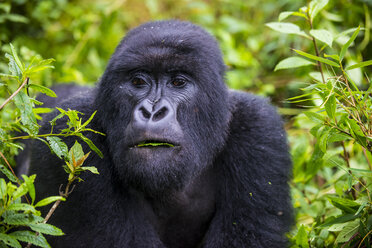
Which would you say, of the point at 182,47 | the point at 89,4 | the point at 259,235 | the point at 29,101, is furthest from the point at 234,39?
the point at 29,101

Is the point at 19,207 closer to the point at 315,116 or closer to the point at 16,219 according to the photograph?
the point at 16,219

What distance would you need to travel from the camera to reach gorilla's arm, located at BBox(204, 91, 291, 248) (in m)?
3.38

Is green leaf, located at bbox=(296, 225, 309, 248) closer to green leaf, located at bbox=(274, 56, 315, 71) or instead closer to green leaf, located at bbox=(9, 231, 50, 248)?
green leaf, located at bbox=(274, 56, 315, 71)

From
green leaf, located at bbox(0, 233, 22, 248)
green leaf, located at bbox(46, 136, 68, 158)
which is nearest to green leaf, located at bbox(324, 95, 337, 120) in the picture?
green leaf, located at bbox(46, 136, 68, 158)

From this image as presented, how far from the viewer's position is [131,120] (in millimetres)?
3031

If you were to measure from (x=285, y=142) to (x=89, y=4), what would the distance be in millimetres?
5233

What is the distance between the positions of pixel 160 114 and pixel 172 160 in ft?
1.06

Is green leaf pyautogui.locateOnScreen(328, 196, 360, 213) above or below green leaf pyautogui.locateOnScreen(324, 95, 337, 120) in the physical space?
below

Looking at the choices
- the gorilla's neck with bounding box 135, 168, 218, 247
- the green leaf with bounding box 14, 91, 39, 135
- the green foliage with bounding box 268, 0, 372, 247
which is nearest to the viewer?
the green leaf with bounding box 14, 91, 39, 135

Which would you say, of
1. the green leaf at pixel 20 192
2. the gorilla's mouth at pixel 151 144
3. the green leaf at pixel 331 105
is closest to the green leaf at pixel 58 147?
the green leaf at pixel 20 192

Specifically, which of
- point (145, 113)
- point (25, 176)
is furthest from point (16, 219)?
point (145, 113)

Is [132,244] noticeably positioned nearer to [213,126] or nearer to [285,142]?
[213,126]

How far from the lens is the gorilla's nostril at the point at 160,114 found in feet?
9.78

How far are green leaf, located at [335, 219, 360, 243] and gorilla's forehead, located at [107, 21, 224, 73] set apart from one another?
1549 millimetres
